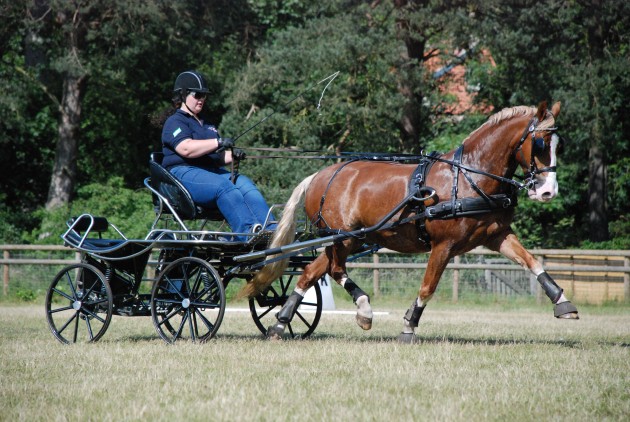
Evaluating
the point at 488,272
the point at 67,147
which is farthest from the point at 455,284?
the point at 67,147

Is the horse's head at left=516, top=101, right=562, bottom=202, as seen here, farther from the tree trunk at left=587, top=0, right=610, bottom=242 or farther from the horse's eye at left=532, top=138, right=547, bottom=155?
the tree trunk at left=587, top=0, right=610, bottom=242

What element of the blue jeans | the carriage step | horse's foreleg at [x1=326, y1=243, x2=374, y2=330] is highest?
the blue jeans

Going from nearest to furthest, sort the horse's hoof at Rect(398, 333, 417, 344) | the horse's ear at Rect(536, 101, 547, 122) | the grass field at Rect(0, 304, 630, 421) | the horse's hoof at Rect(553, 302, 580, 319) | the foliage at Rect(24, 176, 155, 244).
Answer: the grass field at Rect(0, 304, 630, 421)
the horse's ear at Rect(536, 101, 547, 122)
the horse's hoof at Rect(553, 302, 580, 319)
the horse's hoof at Rect(398, 333, 417, 344)
the foliage at Rect(24, 176, 155, 244)

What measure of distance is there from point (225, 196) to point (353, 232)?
1199mm

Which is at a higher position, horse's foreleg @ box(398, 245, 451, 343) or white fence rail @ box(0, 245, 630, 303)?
horse's foreleg @ box(398, 245, 451, 343)

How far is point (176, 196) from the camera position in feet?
27.0

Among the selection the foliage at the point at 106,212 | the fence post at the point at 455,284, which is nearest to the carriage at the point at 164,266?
the fence post at the point at 455,284

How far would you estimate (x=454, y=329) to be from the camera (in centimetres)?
1040

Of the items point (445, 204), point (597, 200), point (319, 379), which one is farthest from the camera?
point (597, 200)

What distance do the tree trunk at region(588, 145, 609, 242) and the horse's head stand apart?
15479 mm

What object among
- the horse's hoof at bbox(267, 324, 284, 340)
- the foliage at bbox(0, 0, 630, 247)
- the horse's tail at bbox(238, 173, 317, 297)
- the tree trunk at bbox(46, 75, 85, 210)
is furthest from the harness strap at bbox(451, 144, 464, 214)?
the tree trunk at bbox(46, 75, 85, 210)

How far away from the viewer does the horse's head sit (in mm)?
7379

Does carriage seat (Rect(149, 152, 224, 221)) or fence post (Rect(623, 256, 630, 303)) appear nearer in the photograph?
carriage seat (Rect(149, 152, 224, 221))

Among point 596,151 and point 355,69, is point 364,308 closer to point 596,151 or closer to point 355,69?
point 355,69
